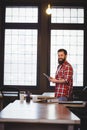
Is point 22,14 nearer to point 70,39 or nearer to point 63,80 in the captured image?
point 70,39

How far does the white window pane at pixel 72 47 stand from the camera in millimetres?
8461

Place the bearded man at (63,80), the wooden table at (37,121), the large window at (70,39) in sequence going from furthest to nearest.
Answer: the large window at (70,39) < the bearded man at (63,80) < the wooden table at (37,121)

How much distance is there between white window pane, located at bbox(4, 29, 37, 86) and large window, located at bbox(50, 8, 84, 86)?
0.56 meters

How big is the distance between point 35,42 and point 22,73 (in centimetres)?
91

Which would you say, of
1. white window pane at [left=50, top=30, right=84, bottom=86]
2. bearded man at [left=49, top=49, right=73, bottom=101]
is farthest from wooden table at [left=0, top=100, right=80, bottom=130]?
white window pane at [left=50, top=30, right=84, bottom=86]

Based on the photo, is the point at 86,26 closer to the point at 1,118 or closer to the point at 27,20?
the point at 27,20

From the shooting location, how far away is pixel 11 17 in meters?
8.54

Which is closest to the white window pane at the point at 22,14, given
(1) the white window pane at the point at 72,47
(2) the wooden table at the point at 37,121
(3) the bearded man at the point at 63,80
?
(1) the white window pane at the point at 72,47

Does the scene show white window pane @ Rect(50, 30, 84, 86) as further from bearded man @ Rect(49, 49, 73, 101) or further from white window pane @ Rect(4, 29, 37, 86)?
bearded man @ Rect(49, 49, 73, 101)

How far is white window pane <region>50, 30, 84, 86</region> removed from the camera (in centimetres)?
846

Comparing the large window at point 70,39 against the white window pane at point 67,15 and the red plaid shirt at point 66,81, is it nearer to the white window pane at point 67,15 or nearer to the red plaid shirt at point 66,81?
the white window pane at point 67,15

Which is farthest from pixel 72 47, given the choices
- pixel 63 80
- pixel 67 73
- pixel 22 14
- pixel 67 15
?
pixel 63 80

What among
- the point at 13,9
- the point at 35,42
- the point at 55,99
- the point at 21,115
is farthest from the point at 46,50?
the point at 21,115

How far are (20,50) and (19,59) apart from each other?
246 millimetres
